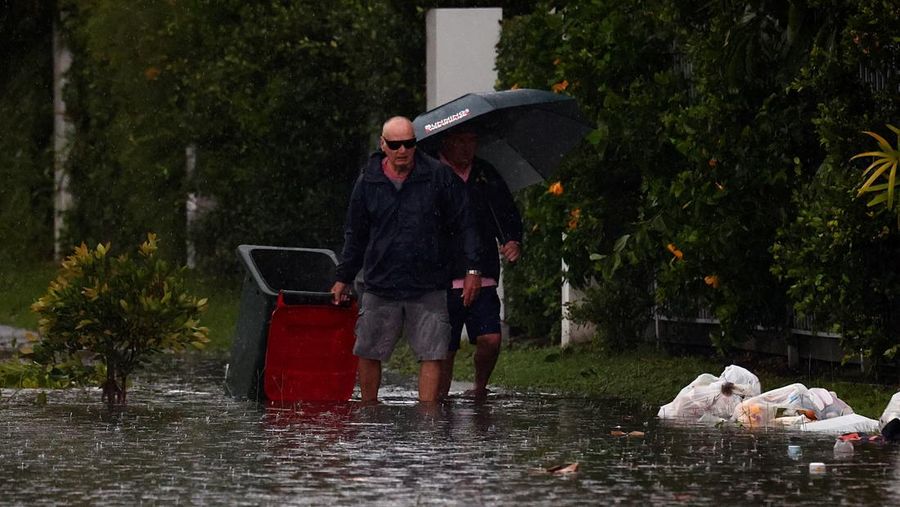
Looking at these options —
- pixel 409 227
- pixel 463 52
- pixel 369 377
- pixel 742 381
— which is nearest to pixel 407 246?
pixel 409 227

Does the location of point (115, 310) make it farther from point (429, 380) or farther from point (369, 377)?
point (429, 380)

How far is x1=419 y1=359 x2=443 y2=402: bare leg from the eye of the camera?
12.5 metres

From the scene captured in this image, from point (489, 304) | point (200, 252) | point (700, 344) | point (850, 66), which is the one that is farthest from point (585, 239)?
point (200, 252)

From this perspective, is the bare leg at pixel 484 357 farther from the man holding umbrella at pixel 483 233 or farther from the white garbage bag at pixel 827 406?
the white garbage bag at pixel 827 406

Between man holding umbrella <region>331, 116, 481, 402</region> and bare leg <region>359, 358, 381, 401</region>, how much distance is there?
19 cm

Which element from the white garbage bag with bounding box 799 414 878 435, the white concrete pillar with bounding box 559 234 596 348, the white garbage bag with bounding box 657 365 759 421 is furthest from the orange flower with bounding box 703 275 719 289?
the white concrete pillar with bounding box 559 234 596 348

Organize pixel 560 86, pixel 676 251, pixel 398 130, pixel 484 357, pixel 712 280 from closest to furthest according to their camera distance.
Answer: pixel 398 130, pixel 484 357, pixel 712 280, pixel 676 251, pixel 560 86

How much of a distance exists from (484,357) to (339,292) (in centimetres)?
114

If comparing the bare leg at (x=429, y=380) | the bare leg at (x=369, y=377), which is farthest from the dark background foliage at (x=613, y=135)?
the bare leg at (x=369, y=377)

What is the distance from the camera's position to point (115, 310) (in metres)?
12.9

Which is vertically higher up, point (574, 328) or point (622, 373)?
point (574, 328)

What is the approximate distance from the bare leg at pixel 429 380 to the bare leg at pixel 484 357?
0.52 m

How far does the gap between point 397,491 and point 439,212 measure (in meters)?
4.41

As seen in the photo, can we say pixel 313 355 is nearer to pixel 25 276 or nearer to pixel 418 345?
pixel 418 345
